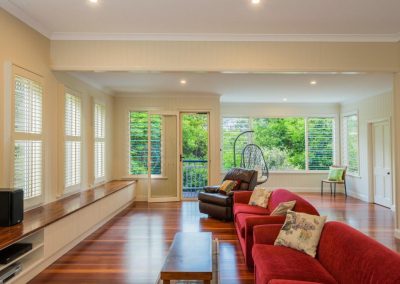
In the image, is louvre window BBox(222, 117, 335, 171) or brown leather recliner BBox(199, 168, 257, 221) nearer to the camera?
brown leather recliner BBox(199, 168, 257, 221)

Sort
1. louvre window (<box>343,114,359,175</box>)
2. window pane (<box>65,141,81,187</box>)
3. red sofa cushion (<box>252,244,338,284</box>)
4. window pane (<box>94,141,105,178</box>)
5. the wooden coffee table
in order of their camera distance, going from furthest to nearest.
A: louvre window (<box>343,114,359,175</box>) → window pane (<box>94,141,105,178</box>) → window pane (<box>65,141,81,187</box>) → the wooden coffee table → red sofa cushion (<box>252,244,338,284</box>)

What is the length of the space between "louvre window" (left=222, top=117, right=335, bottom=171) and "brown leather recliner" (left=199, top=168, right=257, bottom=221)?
10.2ft

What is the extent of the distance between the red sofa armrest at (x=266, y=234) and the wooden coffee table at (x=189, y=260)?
50 centimetres

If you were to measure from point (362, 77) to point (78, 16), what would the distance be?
199 inches

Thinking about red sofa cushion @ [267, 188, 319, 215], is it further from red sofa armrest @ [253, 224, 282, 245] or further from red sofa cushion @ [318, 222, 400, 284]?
red sofa cushion @ [318, 222, 400, 284]

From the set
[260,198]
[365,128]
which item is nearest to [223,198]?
[260,198]

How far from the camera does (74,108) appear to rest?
17.0ft

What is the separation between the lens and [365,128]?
7648mm

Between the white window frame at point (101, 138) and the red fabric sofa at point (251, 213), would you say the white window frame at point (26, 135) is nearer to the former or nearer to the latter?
the white window frame at point (101, 138)

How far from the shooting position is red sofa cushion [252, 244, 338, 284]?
2195mm

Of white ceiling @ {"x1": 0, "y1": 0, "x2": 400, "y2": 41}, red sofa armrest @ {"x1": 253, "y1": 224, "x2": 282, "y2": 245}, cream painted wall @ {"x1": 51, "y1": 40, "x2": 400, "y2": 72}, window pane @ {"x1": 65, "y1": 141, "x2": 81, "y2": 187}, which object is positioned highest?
white ceiling @ {"x1": 0, "y1": 0, "x2": 400, "y2": 41}

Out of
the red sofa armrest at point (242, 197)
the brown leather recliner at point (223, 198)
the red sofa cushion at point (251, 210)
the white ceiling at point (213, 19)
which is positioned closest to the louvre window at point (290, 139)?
the brown leather recliner at point (223, 198)

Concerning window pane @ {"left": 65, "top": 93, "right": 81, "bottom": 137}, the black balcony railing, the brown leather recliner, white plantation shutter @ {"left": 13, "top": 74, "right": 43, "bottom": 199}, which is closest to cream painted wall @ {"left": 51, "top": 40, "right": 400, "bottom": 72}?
white plantation shutter @ {"left": 13, "top": 74, "right": 43, "bottom": 199}

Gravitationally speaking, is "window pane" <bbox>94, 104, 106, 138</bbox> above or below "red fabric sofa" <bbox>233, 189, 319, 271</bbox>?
above
